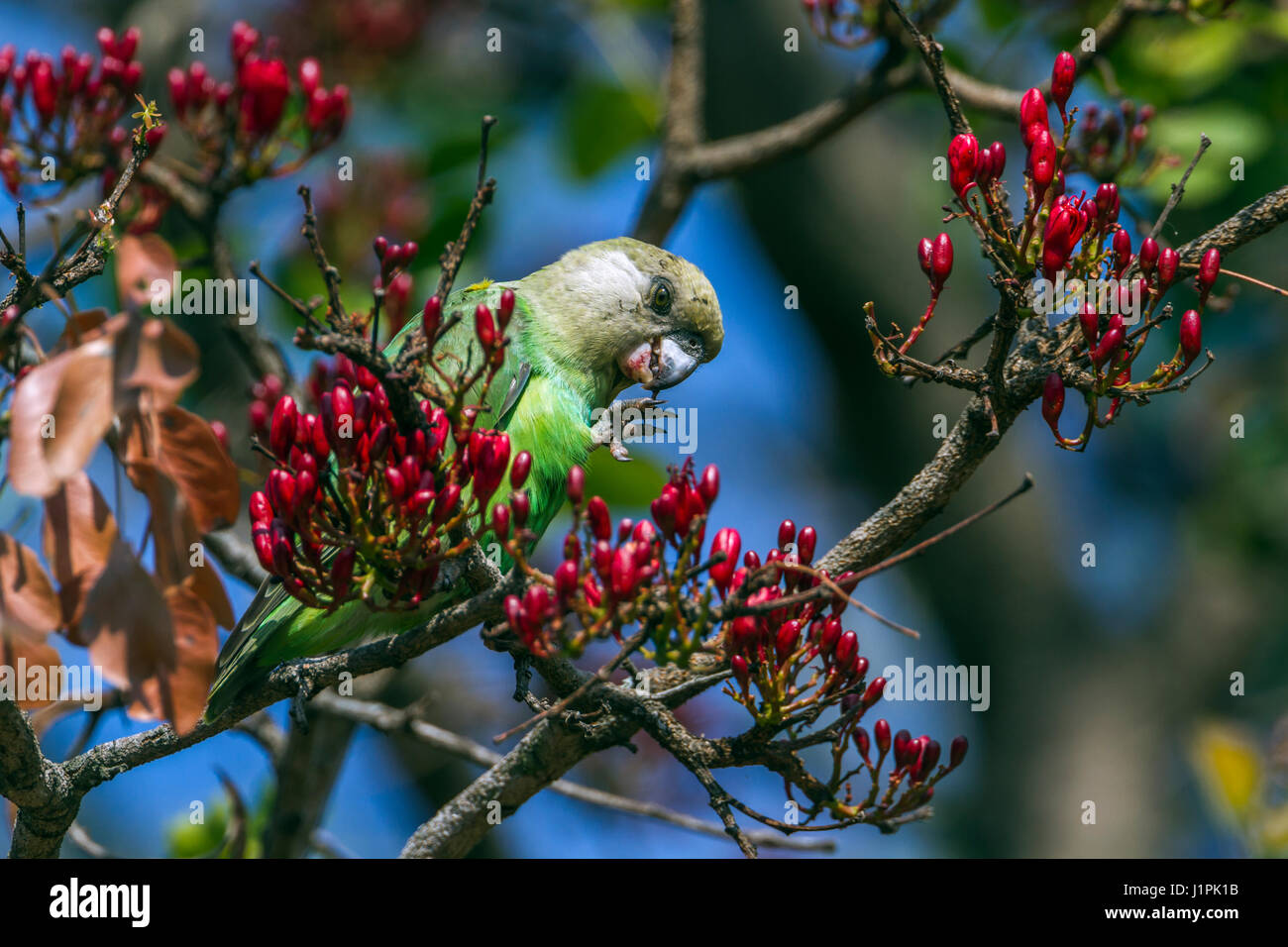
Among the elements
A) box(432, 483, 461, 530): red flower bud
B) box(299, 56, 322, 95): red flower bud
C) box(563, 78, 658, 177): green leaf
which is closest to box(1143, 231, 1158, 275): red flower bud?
box(432, 483, 461, 530): red flower bud

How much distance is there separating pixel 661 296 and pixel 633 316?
13 cm

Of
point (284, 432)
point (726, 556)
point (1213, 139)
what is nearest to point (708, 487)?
point (726, 556)

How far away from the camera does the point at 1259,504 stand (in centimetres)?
690

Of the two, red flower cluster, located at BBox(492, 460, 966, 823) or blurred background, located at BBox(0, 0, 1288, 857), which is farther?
blurred background, located at BBox(0, 0, 1288, 857)

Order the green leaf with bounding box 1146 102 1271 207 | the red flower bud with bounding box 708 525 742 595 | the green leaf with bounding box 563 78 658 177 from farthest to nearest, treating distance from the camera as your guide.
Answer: the green leaf with bounding box 563 78 658 177 → the green leaf with bounding box 1146 102 1271 207 → the red flower bud with bounding box 708 525 742 595

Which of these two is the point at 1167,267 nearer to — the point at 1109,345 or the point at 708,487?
the point at 1109,345

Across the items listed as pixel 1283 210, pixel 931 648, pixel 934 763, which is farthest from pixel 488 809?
pixel 931 648

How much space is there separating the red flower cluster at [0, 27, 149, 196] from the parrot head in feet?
4.95

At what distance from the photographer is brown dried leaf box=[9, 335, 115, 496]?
69.3 inches

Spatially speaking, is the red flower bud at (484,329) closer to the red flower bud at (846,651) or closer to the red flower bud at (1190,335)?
the red flower bud at (846,651)

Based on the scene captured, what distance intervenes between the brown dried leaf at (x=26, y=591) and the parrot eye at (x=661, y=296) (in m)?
2.63

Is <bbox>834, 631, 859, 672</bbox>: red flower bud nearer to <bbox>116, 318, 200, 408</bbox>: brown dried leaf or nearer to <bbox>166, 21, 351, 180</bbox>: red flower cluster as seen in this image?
<bbox>116, 318, 200, 408</bbox>: brown dried leaf
